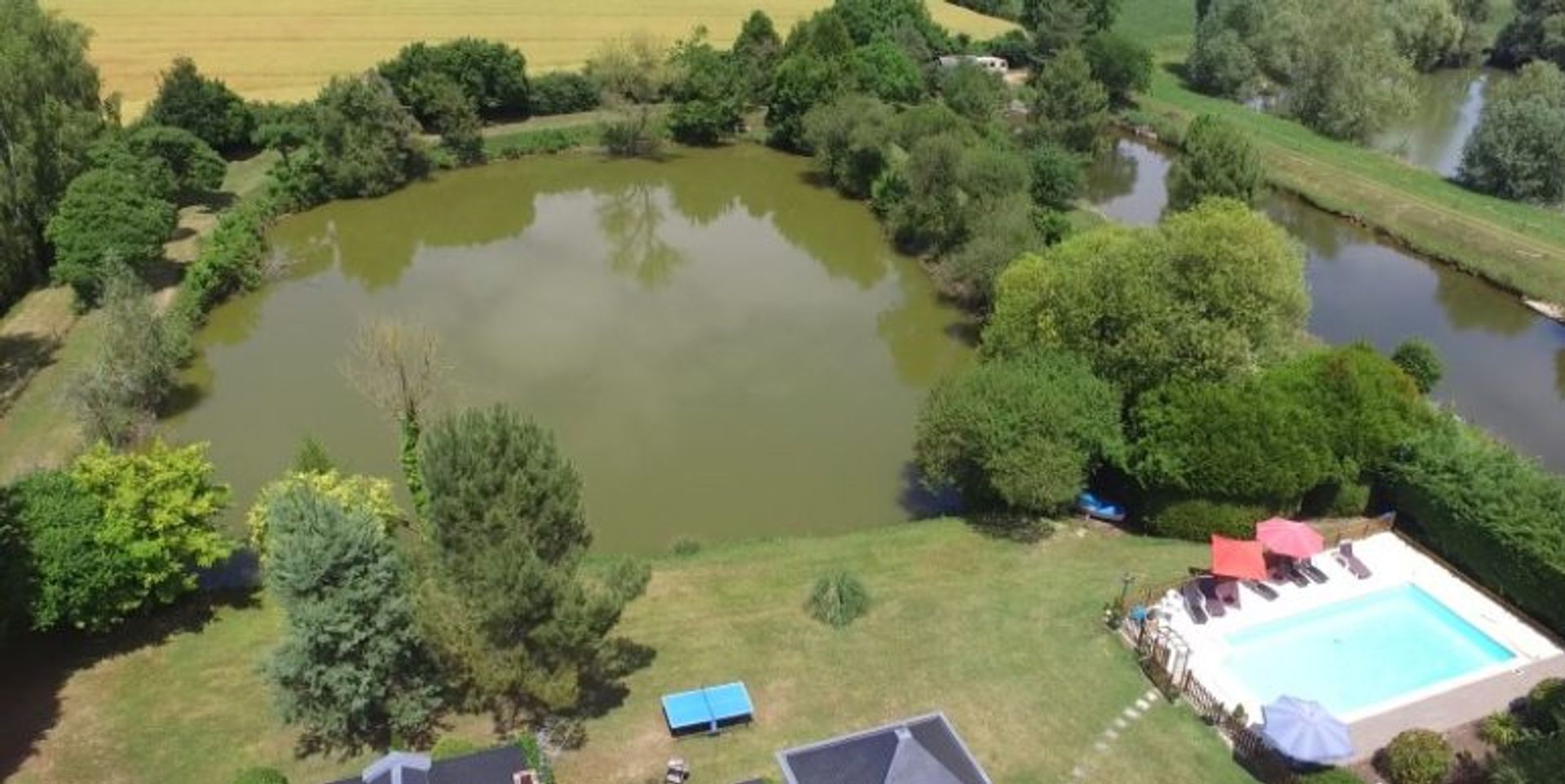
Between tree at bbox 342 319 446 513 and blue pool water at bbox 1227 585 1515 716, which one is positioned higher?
tree at bbox 342 319 446 513

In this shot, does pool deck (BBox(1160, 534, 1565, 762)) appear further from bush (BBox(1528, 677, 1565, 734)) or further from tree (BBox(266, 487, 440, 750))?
tree (BBox(266, 487, 440, 750))

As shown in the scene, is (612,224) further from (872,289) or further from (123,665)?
(123,665)

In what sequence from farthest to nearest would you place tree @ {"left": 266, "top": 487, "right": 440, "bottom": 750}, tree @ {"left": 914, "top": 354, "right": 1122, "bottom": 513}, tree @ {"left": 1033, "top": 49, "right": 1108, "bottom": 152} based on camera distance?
1. tree @ {"left": 1033, "top": 49, "right": 1108, "bottom": 152}
2. tree @ {"left": 914, "top": 354, "right": 1122, "bottom": 513}
3. tree @ {"left": 266, "top": 487, "right": 440, "bottom": 750}

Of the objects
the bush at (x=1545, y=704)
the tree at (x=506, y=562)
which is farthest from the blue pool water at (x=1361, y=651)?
the tree at (x=506, y=562)

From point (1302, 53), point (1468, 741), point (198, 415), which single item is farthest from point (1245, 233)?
point (1302, 53)

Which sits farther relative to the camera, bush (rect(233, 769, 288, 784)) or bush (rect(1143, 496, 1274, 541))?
bush (rect(1143, 496, 1274, 541))

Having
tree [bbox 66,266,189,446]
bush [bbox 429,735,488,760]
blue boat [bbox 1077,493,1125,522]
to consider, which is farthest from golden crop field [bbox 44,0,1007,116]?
bush [bbox 429,735,488,760]

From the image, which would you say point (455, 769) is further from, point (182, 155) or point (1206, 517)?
point (182, 155)
